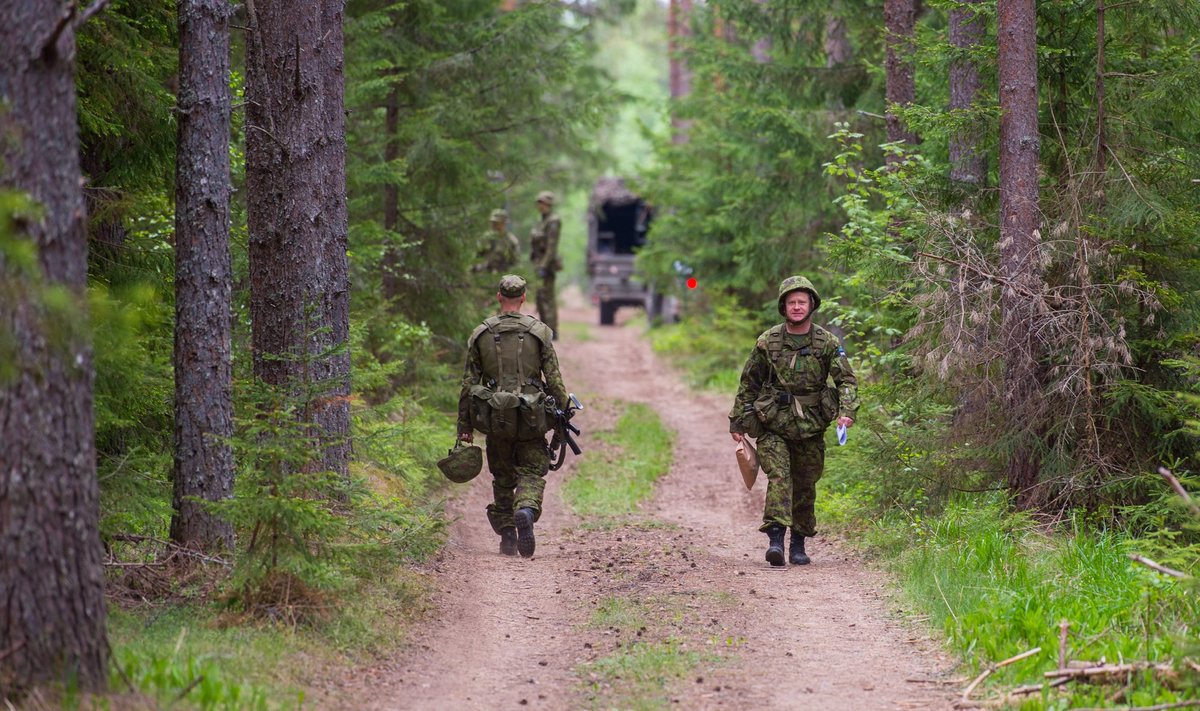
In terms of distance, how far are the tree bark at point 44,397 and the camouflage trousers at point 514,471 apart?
4840 mm

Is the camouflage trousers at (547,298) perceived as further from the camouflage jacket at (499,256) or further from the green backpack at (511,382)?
the green backpack at (511,382)

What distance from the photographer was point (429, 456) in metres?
11.6

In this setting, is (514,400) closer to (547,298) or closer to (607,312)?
(547,298)

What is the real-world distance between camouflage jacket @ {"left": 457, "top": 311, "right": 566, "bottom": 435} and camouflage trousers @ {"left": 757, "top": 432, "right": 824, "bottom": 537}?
174cm

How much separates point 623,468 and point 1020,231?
619cm

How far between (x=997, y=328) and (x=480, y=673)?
16.3ft

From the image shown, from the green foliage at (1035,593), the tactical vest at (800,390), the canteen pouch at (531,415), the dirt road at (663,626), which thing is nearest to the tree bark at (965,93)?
the tactical vest at (800,390)

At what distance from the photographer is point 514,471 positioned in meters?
9.62

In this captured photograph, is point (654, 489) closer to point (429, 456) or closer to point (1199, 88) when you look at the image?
point (429, 456)

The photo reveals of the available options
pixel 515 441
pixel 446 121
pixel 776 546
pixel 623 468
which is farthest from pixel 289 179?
pixel 623 468

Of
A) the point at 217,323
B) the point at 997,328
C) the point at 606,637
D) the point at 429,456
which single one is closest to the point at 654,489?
the point at 429,456

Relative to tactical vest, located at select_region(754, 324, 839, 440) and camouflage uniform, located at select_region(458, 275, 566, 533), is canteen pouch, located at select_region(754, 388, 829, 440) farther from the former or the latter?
camouflage uniform, located at select_region(458, 275, 566, 533)

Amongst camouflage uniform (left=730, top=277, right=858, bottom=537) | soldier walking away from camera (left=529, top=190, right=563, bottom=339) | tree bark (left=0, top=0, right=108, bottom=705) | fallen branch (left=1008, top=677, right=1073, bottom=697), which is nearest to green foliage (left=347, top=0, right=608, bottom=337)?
soldier walking away from camera (left=529, top=190, right=563, bottom=339)

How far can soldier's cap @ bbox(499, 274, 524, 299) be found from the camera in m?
9.37
